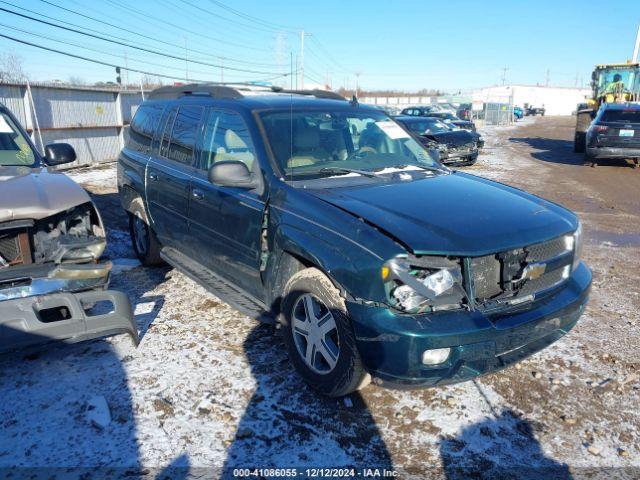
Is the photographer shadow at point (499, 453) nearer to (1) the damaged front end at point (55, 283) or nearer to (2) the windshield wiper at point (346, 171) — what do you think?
(2) the windshield wiper at point (346, 171)

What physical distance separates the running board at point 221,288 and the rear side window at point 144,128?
3.94ft

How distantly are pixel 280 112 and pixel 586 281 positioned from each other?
255 cm

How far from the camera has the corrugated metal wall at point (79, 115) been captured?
12898 millimetres

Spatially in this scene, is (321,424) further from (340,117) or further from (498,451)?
(340,117)

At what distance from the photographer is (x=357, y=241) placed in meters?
2.75

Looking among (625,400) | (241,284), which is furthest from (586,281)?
(241,284)

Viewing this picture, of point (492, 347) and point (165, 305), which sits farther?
point (165, 305)

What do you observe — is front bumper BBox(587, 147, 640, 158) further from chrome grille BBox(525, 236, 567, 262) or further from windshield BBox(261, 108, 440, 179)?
chrome grille BBox(525, 236, 567, 262)

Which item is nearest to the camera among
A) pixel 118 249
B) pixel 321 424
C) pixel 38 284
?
pixel 321 424

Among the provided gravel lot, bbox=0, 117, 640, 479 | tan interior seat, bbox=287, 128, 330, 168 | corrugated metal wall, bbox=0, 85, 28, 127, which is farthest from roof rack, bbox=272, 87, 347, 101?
corrugated metal wall, bbox=0, 85, 28, 127

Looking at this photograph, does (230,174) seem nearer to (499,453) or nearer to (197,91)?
(197,91)

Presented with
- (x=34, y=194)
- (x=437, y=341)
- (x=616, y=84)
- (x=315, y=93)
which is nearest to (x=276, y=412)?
(x=437, y=341)

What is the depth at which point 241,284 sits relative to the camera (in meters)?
3.93

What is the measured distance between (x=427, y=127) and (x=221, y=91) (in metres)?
12.4
